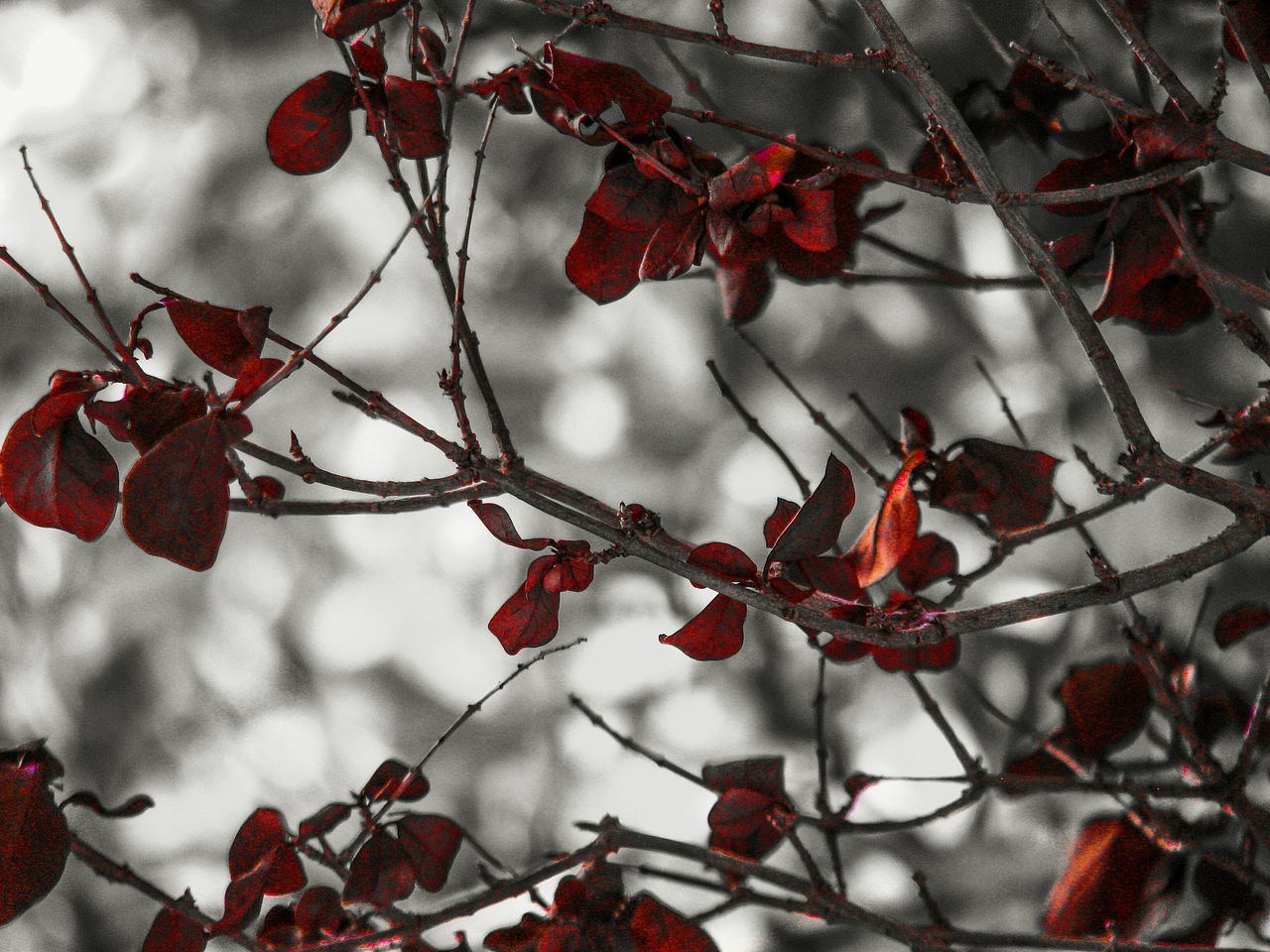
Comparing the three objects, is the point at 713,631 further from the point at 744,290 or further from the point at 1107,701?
the point at 1107,701

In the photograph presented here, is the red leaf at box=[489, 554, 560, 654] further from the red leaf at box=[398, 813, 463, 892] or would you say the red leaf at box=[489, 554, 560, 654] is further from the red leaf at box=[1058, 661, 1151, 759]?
the red leaf at box=[1058, 661, 1151, 759]

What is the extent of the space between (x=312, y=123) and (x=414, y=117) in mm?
50

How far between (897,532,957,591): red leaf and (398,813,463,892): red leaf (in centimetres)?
29

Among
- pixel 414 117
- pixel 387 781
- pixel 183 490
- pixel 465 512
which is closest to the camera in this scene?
pixel 183 490

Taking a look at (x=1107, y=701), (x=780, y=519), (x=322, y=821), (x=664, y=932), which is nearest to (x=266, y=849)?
(x=322, y=821)

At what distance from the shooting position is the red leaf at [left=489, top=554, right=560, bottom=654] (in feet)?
1.28

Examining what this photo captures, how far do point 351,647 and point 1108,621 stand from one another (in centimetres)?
54

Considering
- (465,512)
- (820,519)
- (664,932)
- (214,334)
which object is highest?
(465,512)

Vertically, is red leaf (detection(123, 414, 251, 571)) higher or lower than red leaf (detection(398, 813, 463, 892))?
higher

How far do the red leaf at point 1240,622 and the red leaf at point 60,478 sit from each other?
0.60 meters

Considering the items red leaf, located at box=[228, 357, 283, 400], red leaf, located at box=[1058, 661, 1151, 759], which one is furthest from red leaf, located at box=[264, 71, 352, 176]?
red leaf, located at box=[1058, 661, 1151, 759]

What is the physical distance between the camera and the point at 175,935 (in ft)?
1.63

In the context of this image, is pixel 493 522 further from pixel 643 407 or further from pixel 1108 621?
pixel 1108 621

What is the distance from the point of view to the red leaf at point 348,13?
355 millimetres
